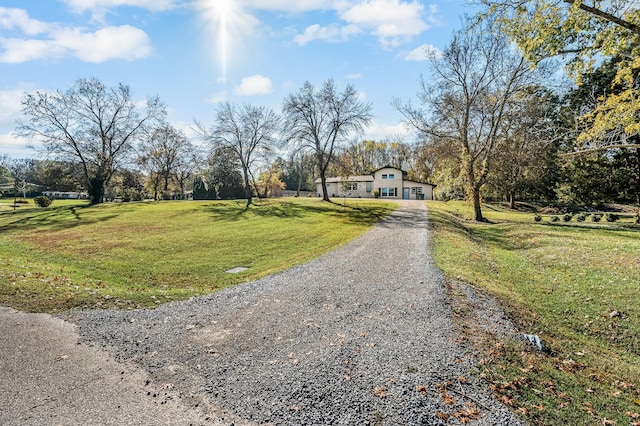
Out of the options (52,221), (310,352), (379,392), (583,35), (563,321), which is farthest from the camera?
(52,221)

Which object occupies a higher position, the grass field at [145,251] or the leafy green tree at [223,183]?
the leafy green tree at [223,183]

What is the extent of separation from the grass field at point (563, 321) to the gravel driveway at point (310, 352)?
0.70m

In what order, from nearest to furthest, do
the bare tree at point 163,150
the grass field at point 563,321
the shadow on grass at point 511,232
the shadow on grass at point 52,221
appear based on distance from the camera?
the grass field at point 563,321, the shadow on grass at point 511,232, the shadow on grass at point 52,221, the bare tree at point 163,150

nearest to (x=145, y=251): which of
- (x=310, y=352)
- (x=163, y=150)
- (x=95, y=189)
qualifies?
(x=310, y=352)

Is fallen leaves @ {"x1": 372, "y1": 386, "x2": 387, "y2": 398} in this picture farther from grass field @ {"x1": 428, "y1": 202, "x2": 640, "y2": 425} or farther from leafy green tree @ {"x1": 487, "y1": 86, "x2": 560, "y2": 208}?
leafy green tree @ {"x1": 487, "y1": 86, "x2": 560, "y2": 208}

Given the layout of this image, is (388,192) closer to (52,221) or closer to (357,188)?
(357,188)

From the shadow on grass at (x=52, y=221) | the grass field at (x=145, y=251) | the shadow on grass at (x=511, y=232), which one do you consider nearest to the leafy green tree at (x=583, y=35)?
the shadow on grass at (x=511, y=232)

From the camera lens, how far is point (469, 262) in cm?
1180

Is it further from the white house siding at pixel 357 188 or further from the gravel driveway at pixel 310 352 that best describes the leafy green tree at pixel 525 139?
the white house siding at pixel 357 188

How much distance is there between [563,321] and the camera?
788 centimetres

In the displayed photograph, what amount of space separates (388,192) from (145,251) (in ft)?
145

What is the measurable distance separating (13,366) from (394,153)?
235 feet

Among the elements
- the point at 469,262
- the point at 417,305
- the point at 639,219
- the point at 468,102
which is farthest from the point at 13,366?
the point at 639,219

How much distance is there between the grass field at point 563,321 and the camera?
14.9 feet
